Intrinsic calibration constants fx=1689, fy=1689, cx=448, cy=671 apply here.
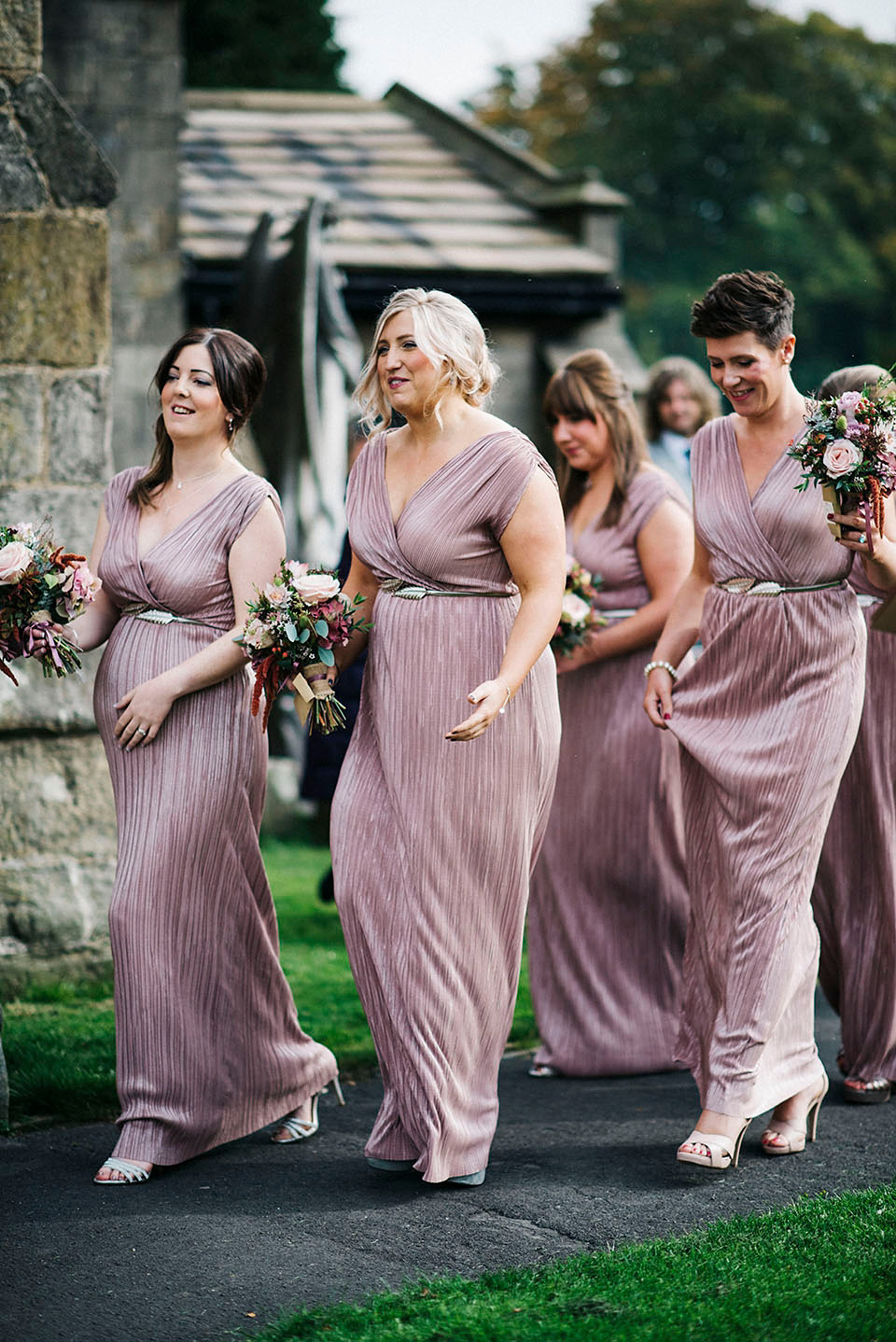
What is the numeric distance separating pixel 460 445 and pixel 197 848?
1469mm

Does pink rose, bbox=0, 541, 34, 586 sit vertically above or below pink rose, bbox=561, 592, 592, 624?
above

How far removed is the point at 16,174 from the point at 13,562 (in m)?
2.97

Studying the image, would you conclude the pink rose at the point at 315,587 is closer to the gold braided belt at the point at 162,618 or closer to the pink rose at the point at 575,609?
the gold braided belt at the point at 162,618

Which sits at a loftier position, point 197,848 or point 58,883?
point 197,848

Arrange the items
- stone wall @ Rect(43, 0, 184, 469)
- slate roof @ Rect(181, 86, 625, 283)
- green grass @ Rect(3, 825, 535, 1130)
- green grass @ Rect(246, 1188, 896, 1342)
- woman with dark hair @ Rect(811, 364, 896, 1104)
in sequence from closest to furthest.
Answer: green grass @ Rect(246, 1188, 896, 1342) → green grass @ Rect(3, 825, 535, 1130) → woman with dark hair @ Rect(811, 364, 896, 1104) → stone wall @ Rect(43, 0, 184, 469) → slate roof @ Rect(181, 86, 625, 283)

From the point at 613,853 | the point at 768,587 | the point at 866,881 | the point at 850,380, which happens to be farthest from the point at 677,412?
the point at 768,587

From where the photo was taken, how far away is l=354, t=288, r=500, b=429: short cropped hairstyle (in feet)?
16.4

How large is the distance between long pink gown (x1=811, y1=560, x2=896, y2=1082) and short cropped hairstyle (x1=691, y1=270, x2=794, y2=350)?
125 cm

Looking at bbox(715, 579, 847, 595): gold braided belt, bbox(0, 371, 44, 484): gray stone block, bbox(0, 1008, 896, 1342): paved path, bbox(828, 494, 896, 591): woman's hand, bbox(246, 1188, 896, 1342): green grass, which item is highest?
bbox(0, 371, 44, 484): gray stone block

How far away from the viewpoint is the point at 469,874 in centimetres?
498

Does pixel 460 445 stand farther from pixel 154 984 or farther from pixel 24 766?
pixel 24 766

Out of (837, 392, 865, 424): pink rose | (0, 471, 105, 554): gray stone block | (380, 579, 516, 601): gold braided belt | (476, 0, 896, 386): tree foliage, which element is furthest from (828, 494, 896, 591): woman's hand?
(476, 0, 896, 386): tree foliage

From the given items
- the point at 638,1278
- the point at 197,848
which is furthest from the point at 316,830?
the point at 638,1278

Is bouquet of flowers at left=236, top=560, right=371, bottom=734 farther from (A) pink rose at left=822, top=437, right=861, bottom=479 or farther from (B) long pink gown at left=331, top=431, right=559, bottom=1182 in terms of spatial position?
(A) pink rose at left=822, top=437, right=861, bottom=479
